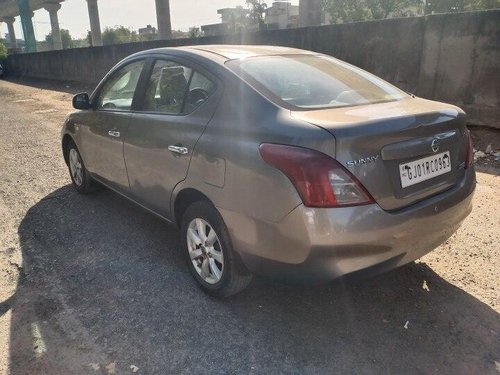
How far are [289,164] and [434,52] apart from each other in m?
6.08

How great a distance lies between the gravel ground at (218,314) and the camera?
2.45m

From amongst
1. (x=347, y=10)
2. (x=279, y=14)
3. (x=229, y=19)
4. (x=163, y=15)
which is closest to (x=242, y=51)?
(x=163, y=15)

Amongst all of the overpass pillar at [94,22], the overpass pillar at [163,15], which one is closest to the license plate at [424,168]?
the overpass pillar at [163,15]

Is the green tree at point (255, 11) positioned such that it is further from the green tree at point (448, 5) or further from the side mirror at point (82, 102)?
the side mirror at point (82, 102)

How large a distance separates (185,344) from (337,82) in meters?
1.99

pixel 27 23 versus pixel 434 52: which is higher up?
pixel 27 23

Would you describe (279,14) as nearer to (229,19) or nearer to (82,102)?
(229,19)

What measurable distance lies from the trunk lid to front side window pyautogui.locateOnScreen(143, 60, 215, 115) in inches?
32.0

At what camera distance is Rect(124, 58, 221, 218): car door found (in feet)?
9.71

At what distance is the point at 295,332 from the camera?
2676mm

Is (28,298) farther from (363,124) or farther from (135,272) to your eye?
(363,124)

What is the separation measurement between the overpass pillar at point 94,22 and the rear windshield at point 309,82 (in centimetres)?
4404

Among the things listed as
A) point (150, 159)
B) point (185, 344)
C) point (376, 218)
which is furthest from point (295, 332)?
point (150, 159)

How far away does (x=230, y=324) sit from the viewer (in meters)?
2.77
